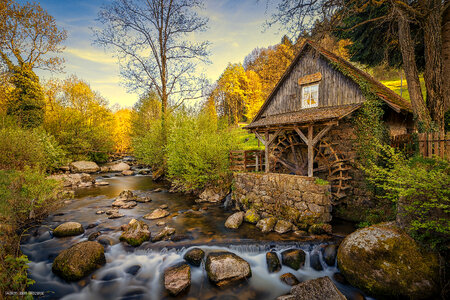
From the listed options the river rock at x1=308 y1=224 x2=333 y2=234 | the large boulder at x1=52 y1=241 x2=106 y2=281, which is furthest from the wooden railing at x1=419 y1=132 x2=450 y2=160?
the large boulder at x1=52 y1=241 x2=106 y2=281

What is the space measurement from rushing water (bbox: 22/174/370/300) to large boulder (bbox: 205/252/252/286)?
0.49ft

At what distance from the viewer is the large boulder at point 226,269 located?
4188 millimetres

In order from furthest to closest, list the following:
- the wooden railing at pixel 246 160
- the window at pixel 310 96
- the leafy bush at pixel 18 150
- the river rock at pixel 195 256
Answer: the wooden railing at pixel 246 160
the window at pixel 310 96
the leafy bush at pixel 18 150
the river rock at pixel 195 256

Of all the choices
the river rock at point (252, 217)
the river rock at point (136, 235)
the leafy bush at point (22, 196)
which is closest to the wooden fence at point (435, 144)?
the river rock at point (252, 217)

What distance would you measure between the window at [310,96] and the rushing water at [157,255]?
5.32m

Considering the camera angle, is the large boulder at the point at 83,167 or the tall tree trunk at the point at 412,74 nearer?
the tall tree trunk at the point at 412,74

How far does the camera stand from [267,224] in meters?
6.45

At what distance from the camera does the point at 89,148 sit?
58.4ft

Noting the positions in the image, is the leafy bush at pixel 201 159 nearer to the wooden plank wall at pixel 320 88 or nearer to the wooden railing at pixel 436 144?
the wooden plank wall at pixel 320 88

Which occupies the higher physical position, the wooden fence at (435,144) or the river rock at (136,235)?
the wooden fence at (435,144)

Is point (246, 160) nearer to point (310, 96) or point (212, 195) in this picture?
point (212, 195)

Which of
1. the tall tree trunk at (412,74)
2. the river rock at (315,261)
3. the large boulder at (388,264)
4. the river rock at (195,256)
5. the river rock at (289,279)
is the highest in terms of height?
the tall tree trunk at (412,74)

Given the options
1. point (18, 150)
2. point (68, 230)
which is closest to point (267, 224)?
point (68, 230)

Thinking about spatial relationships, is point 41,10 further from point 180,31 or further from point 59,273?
point 59,273
